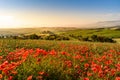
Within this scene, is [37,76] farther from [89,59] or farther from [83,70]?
[89,59]

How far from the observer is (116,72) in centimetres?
846

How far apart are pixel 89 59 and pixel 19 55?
274 cm

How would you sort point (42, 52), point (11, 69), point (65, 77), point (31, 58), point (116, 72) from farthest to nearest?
point (42, 52), point (31, 58), point (116, 72), point (65, 77), point (11, 69)

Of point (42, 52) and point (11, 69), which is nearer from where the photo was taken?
point (11, 69)

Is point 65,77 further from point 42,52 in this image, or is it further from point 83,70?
point 42,52

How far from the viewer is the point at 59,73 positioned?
26.3 feet

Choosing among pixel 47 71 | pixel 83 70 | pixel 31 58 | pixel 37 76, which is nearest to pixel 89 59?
pixel 83 70

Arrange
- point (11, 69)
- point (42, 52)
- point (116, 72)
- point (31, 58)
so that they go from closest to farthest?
point (11, 69), point (116, 72), point (31, 58), point (42, 52)

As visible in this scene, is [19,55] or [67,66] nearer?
[67,66]

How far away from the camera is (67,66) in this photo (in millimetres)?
8625

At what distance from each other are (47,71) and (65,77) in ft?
1.74

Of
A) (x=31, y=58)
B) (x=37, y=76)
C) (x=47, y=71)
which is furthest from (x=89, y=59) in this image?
(x=37, y=76)

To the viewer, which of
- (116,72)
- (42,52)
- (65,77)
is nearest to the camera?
(65,77)

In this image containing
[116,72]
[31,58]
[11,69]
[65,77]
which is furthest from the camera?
[31,58]
